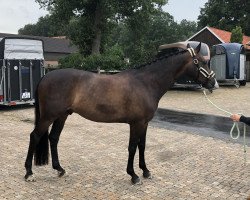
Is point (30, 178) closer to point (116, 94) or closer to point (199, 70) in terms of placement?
point (116, 94)

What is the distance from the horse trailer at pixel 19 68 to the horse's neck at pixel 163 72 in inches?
400

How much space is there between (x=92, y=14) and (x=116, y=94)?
2467 centimetres

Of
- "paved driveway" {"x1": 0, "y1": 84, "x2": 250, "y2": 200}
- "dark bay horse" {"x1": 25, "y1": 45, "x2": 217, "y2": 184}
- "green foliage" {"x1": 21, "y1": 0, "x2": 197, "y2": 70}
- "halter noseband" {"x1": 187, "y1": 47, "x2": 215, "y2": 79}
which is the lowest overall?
"paved driveway" {"x1": 0, "y1": 84, "x2": 250, "y2": 200}

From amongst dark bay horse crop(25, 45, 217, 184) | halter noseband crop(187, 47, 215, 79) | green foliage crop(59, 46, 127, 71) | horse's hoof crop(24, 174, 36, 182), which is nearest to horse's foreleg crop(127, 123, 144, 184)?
dark bay horse crop(25, 45, 217, 184)

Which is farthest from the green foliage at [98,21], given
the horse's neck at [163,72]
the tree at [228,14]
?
the tree at [228,14]

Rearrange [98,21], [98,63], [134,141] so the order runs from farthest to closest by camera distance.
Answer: [98,21] → [98,63] → [134,141]

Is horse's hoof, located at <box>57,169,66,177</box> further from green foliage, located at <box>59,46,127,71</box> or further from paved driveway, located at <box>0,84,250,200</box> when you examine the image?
green foliage, located at <box>59,46,127,71</box>

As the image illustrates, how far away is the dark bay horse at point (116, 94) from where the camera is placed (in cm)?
609

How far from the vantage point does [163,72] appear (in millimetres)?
6387

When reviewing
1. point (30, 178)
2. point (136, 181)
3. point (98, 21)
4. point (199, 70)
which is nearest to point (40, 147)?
point (30, 178)

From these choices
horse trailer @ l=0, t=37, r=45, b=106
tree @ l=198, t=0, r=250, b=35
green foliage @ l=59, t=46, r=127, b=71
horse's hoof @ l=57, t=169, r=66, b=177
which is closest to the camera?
horse's hoof @ l=57, t=169, r=66, b=177

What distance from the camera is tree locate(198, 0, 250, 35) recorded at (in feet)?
172

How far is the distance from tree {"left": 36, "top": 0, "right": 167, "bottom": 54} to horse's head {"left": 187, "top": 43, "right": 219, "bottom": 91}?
74.2 feet

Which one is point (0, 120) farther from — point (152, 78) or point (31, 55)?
point (152, 78)
